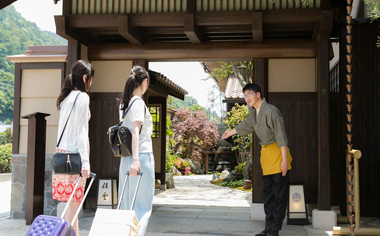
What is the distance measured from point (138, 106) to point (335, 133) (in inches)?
148

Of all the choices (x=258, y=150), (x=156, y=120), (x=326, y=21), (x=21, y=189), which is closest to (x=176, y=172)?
(x=156, y=120)

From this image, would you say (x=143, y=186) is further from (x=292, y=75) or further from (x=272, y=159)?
(x=292, y=75)

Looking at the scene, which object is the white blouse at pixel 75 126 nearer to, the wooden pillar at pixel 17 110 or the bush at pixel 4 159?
the wooden pillar at pixel 17 110

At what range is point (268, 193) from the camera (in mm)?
4383

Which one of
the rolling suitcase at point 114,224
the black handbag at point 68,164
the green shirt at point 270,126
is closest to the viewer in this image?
the rolling suitcase at point 114,224

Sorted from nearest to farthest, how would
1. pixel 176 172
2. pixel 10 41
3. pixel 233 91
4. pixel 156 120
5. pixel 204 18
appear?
pixel 204 18, pixel 156 120, pixel 233 91, pixel 176 172, pixel 10 41

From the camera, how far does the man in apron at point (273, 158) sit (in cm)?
419

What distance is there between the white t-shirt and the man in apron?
1.47m

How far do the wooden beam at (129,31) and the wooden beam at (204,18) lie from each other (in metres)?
0.08

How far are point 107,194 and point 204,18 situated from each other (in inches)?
110

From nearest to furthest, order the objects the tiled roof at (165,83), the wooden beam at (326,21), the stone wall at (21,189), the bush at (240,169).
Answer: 1. the wooden beam at (326,21)
2. the stone wall at (21,189)
3. the tiled roof at (165,83)
4. the bush at (240,169)

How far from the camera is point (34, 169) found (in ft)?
16.8

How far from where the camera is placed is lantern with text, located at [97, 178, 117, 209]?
564cm

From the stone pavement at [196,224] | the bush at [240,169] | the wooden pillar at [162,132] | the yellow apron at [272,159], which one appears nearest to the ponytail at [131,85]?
the yellow apron at [272,159]
